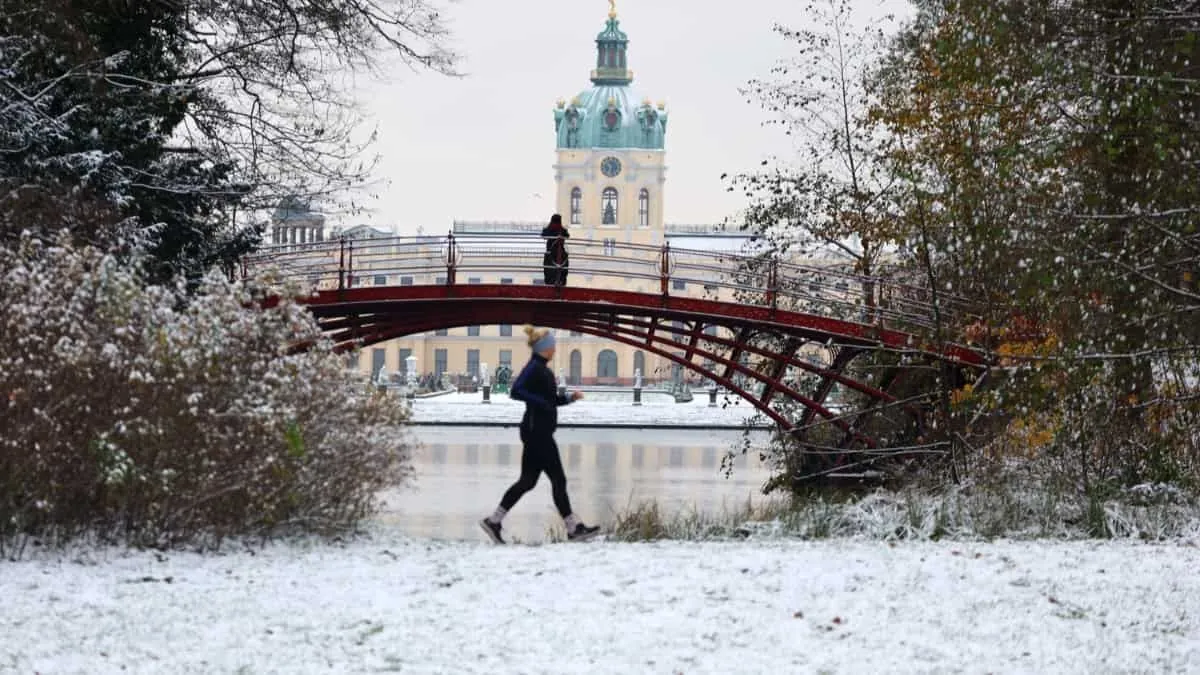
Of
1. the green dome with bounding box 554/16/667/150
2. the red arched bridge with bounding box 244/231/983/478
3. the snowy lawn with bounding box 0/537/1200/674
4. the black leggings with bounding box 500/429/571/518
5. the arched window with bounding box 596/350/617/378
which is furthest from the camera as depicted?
the green dome with bounding box 554/16/667/150

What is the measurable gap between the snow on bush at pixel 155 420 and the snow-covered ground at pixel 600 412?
29.2 metres

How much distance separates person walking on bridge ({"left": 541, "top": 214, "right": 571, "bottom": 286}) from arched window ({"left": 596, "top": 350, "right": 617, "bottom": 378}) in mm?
83253

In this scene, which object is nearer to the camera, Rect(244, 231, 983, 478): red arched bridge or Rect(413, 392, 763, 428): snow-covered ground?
Rect(244, 231, 983, 478): red arched bridge

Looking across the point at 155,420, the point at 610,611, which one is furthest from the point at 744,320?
the point at 610,611

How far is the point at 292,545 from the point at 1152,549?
5.78 meters

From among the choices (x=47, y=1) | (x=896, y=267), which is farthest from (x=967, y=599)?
(x=896, y=267)

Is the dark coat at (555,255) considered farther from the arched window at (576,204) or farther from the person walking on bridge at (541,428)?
the arched window at (576,204)

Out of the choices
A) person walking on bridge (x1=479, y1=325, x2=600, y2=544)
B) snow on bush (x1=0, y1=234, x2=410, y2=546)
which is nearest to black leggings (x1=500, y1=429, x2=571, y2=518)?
person walking on bridge (x1=479, y1=325, x2=600, y2=544)

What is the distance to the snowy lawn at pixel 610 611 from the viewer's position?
7.64 metres

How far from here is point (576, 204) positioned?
113 meters

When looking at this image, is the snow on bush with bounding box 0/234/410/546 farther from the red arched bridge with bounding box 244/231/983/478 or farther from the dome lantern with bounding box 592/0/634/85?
the dome lantern with bounding box 592/0/634/85

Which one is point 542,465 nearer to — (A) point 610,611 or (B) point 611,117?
(A) point 610,611

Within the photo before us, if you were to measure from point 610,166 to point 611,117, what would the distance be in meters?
3.24

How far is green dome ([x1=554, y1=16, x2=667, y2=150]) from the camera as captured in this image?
11212 cm
